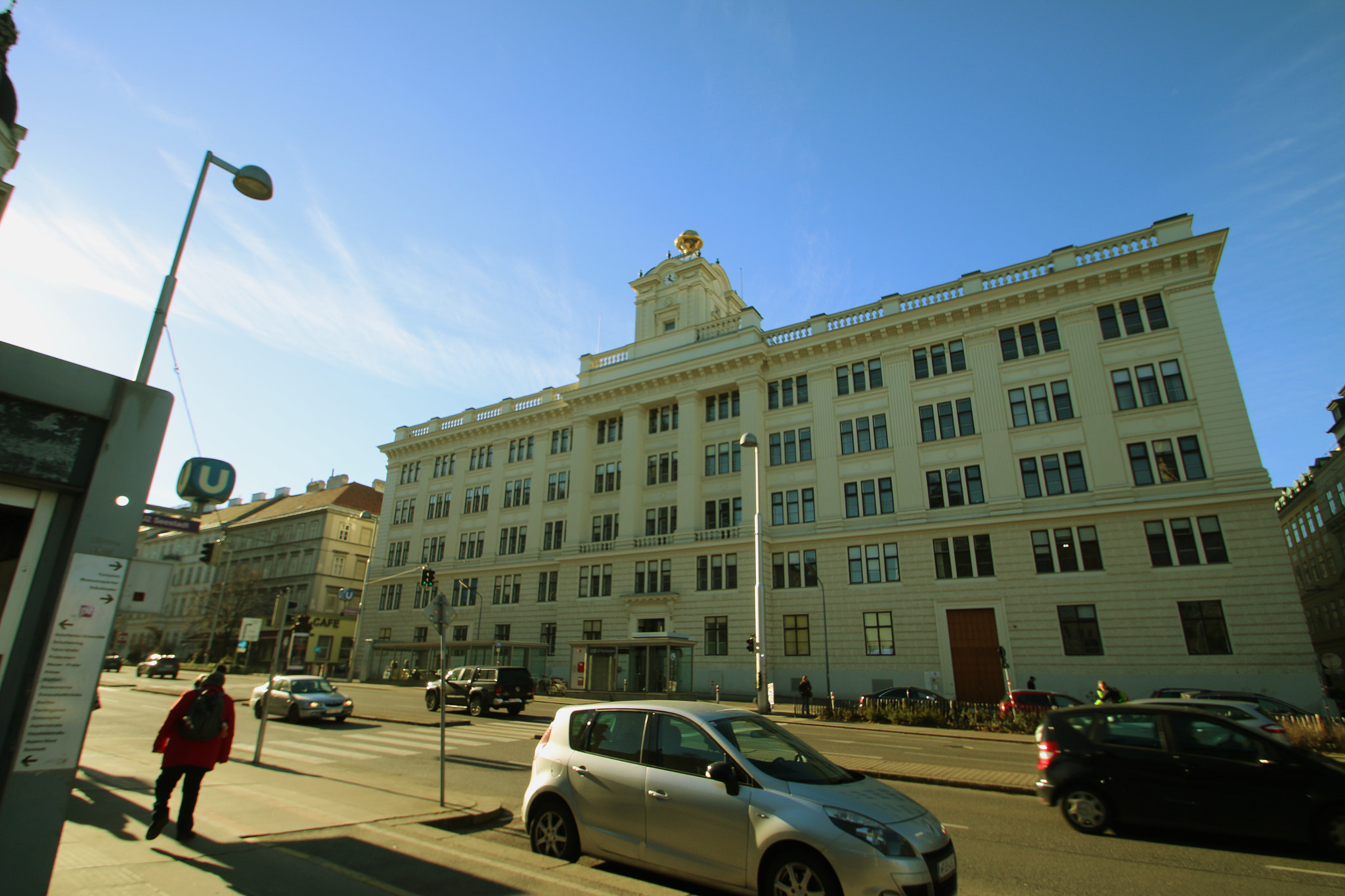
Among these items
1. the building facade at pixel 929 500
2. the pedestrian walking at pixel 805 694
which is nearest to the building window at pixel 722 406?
the building facade at pixel 929 500

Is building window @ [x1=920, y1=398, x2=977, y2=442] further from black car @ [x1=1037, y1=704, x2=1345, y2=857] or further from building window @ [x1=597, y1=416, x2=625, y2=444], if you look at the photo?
black car @ [x1=1037, y1=704, x2=1345, y2=857]

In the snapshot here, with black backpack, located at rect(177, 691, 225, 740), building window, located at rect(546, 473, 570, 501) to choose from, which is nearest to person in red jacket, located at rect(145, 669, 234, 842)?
black backpack, located at rect(177, 691, 225, 740)

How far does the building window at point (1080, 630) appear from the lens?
27.0 m

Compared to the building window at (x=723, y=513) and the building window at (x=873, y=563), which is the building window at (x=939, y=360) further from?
the building window at (x=723, y=513)

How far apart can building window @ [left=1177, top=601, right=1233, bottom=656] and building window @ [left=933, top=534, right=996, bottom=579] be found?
7.17 meters

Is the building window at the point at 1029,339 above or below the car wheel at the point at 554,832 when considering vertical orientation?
above

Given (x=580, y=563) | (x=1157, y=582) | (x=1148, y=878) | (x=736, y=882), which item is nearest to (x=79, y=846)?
(x=736, y=882)

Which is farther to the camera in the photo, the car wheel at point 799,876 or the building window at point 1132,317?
the building window at point 1132,317

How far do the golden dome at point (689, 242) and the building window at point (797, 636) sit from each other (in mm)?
28445

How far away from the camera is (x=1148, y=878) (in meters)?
6.36

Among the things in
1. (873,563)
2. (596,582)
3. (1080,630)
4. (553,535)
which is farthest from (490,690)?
(1080,630)

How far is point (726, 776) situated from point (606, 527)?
37.8 metres

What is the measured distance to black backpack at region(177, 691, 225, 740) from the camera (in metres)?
6.93

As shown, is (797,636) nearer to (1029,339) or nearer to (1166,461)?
(1166,461)
